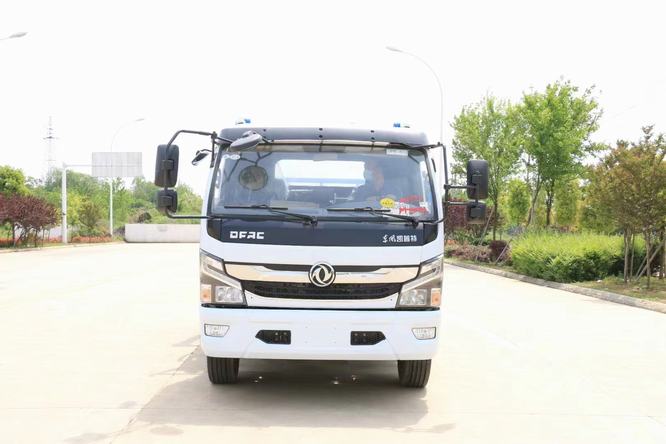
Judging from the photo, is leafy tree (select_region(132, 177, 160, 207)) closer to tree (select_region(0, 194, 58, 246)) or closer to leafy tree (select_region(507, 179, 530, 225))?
tree (select_region(0, 194, 58, 246))

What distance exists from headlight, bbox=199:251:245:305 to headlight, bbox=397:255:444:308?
1343mm

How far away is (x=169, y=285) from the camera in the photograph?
1783cm

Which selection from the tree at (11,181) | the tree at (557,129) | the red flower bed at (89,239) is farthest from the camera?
the tree at (11,181)

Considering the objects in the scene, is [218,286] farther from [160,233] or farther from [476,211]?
[160,233]

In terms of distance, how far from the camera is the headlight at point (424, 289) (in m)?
6.26

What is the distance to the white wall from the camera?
61688 mm

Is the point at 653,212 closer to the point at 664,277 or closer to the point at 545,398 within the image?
the point at 664,277

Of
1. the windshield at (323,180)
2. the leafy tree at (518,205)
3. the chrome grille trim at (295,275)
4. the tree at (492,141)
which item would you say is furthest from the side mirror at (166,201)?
the leafy tree at (518,205)

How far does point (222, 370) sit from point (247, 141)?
2.09m

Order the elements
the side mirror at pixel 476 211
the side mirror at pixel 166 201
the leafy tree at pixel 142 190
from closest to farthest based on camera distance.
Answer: the side mirror at pixel 166 201
the side mirror at pixel 476 211
the leafy tree at pixel 142 190

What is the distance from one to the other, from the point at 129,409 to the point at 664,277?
1559cm

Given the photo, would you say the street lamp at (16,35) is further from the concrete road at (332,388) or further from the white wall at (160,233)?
the white wall at (160,233)

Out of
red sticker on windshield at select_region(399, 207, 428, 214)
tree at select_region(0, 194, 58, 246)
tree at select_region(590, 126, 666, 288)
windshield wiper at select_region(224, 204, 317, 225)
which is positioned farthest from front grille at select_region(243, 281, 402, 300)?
tree at select_region(0, 194, 58, 246)

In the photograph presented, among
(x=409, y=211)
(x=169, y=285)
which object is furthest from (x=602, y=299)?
(x=409, y=211)
